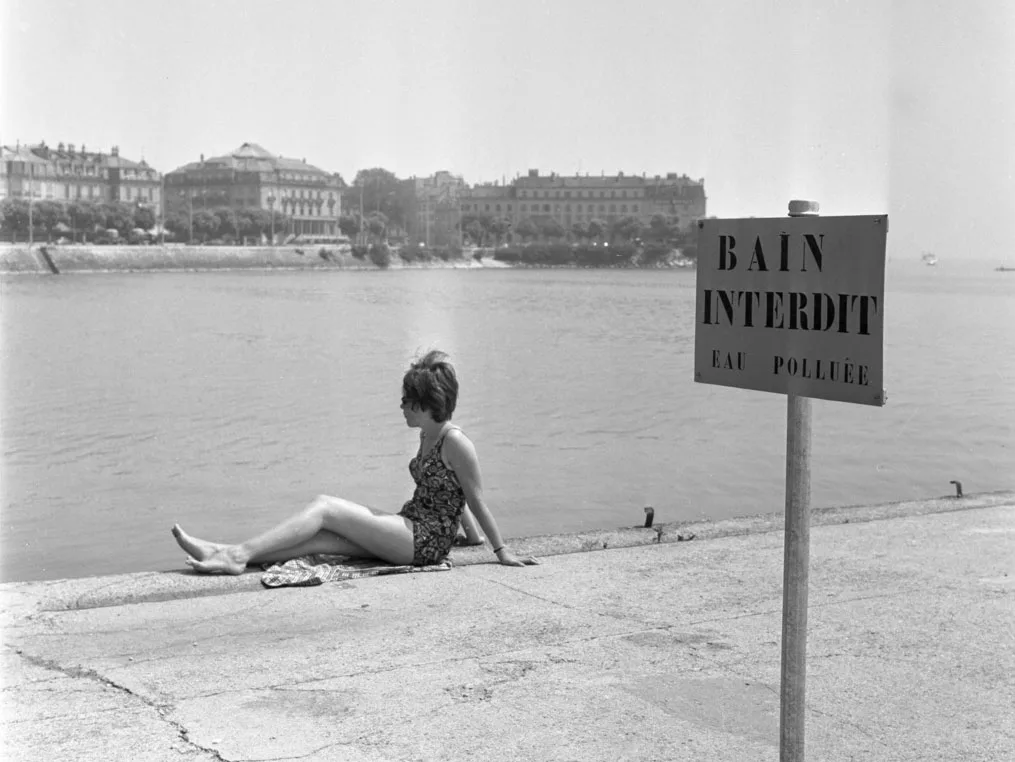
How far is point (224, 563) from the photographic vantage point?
5898mm

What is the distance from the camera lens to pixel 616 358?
41.3m

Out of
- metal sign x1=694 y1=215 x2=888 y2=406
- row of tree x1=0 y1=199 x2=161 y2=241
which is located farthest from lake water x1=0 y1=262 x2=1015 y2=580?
row of tree x1=0 y1=199 x2=161 y2=241

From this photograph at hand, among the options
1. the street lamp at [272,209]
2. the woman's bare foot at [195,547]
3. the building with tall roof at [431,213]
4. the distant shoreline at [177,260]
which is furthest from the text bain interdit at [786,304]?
the building with tall roof at [431,213]

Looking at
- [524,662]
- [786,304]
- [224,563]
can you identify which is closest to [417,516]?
[224,563]

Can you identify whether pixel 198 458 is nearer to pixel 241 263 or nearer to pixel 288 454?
pixel 288 454

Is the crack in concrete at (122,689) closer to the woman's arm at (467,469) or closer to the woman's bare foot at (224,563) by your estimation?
the woman's bare foot at (224,563)

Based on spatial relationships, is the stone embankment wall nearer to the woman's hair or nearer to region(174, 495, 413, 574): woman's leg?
region(174, 495, 413, 574): woman's leg

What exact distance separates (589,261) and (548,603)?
16053cm

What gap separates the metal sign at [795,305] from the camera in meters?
2.69

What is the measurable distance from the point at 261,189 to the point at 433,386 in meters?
180

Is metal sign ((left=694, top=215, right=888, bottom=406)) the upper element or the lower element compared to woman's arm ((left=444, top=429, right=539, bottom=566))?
upper

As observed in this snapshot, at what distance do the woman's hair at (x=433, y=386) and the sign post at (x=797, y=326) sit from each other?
122 inches

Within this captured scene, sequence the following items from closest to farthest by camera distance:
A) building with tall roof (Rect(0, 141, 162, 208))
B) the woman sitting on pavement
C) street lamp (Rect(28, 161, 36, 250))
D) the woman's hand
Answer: the woman sitting on pavement < the woman's hand < street lamp (Rect(28, 161, 36, 250)) < building with tall roof (Rect(0, 141, 162, 208))

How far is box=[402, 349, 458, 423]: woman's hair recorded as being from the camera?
19.7ft
